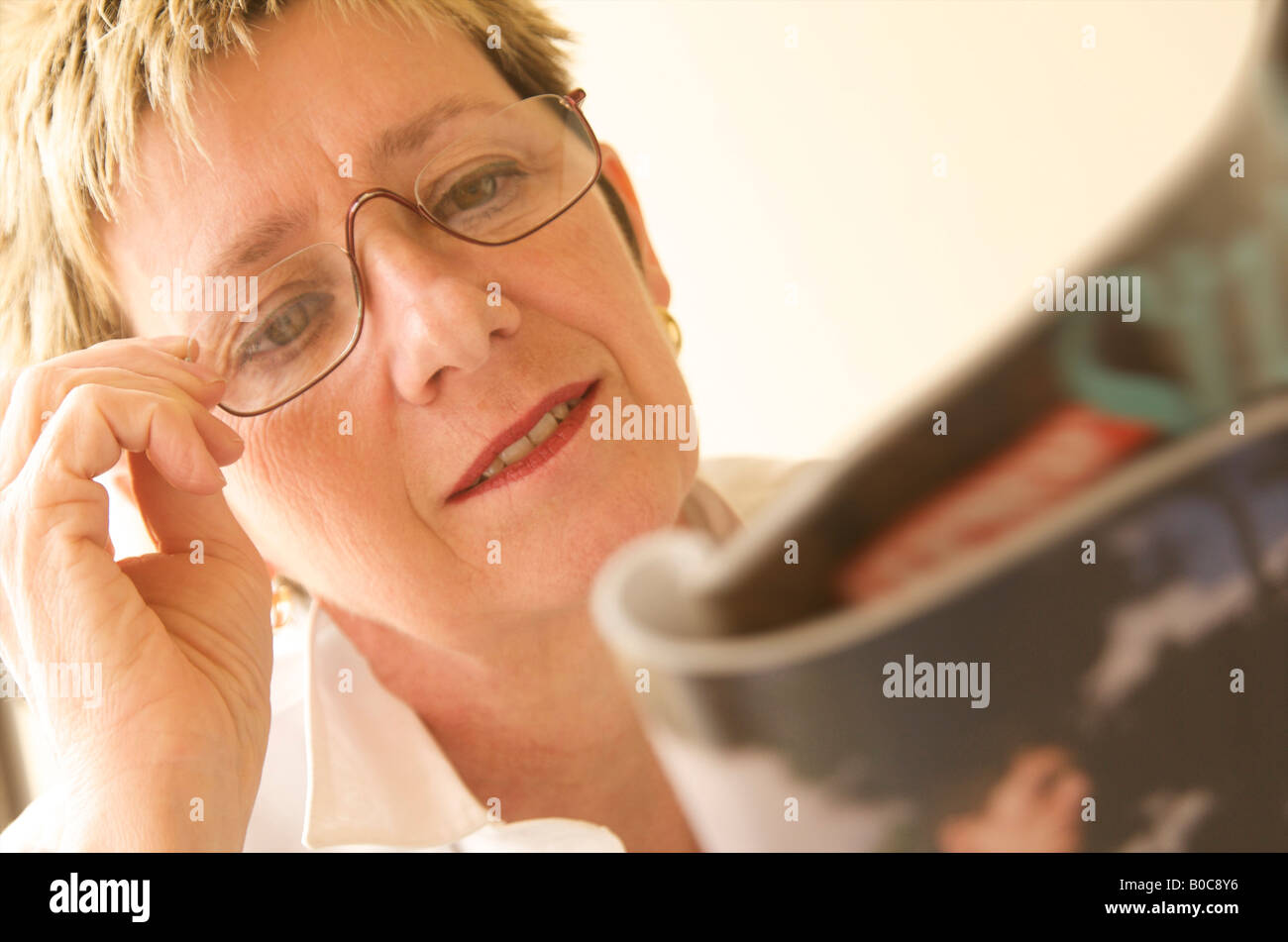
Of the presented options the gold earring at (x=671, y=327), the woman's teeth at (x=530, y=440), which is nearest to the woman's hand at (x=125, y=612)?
the woman's teeth at (x=530, y=440)

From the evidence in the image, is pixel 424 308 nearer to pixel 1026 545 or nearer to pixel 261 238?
pixel 261 238

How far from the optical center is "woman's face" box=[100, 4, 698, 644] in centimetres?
43

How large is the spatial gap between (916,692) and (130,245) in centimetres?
44

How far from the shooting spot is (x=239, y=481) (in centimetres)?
50

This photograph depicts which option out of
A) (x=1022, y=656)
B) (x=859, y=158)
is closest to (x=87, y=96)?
(x=859, y=158)

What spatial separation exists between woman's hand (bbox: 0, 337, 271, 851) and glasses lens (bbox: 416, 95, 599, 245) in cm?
13

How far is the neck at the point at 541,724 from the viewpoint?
21.6 inches

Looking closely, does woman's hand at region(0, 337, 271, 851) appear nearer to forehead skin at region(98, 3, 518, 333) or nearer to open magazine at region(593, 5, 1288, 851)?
forehead skin at region(98, 3, 518, 333)

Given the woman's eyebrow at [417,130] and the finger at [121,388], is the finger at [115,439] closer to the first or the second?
the finger at [121,388]

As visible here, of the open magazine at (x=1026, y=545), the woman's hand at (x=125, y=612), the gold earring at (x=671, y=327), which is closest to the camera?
the open magazine at (x=1026, y=545)

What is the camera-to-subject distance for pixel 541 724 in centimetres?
59
